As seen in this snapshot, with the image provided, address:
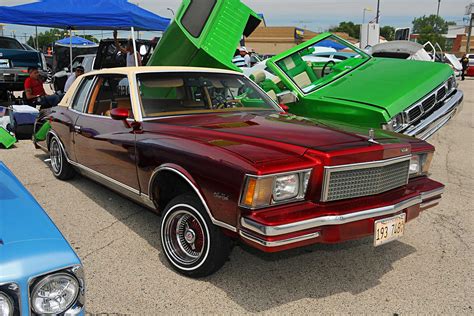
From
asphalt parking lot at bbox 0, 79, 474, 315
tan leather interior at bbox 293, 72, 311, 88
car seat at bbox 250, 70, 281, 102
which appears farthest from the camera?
tan leather interior at bbox 293, 72, 311, 88

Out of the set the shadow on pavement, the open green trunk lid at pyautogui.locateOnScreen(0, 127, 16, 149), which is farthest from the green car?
the open green trunk lid at pyautogui.locateOnScreen(0, 127, 16, 149)

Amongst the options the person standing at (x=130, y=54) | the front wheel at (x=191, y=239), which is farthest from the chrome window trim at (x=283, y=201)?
the person standing at (x=130, y=54)

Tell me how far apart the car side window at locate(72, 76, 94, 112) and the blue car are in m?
3.09

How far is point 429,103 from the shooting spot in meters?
5.71

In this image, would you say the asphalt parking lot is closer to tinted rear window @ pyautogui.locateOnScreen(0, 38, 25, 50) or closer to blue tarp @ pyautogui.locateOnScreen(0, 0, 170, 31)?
blue tarp @ pyautogui.locateOnScreen(0, 0, 170, 31)

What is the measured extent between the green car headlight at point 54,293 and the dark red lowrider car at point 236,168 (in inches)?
42.9

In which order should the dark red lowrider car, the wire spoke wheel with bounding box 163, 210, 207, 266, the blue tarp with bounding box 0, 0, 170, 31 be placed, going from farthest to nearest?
the blue tarp with bounding box 0, 0, 170, 31, the wire spoke wheel with bounding box 163, 210, 207, 266, the dark red lowrider car

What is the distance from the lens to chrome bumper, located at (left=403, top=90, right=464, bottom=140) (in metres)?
5.36

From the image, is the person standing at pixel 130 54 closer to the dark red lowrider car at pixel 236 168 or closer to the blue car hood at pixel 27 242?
the dark red lowrider car at pixel 236 168

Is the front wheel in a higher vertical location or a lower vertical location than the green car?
lower

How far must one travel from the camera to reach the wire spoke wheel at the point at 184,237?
9.82ft

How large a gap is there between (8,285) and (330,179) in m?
1.83

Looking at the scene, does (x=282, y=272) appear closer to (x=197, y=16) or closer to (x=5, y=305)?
(x=5, y=305)

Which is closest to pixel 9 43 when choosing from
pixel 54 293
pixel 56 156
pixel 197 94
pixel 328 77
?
pixel 56 156
